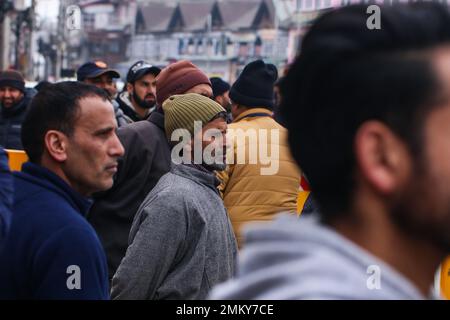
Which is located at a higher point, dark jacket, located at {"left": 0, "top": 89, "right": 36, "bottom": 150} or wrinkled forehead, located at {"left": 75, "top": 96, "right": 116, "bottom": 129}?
wrinkled forehead, located at {"left": 75, "top": 96, "right": 116, "bottom": 129}

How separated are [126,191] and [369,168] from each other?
4.09 meters

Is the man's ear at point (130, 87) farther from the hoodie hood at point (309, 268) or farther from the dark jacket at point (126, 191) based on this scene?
the hoodie hood at point (309, 268)

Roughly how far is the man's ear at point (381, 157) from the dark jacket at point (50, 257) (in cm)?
159

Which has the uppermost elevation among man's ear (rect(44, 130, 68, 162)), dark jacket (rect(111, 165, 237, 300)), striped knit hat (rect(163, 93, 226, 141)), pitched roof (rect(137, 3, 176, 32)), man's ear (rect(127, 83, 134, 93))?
man's ear (rect(44, 130, 68, 162))

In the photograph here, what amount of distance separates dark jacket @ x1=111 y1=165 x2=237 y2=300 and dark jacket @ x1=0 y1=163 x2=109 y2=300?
1.09 m

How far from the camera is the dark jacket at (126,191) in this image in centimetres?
556

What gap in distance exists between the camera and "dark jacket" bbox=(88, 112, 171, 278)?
5562 mm

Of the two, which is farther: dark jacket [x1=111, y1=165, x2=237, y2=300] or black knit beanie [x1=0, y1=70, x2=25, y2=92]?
black knit beanie [x1=0, y1=70, x2=25, y2=92]

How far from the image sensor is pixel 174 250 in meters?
4.25

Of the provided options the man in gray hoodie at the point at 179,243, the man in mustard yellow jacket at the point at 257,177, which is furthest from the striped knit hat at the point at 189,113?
the man in mustard yellow jacket at the point at 257,177

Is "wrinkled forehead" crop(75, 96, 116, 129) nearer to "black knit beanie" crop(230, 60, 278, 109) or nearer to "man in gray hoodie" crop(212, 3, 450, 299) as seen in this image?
"man in gray hoodie" crop(212, 3, 450, 299)

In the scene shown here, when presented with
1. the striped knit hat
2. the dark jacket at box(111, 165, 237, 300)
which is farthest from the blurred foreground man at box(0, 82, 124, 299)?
the striped knit hat

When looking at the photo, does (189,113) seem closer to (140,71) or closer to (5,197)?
(5,197)
